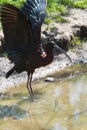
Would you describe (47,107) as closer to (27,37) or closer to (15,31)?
(27,37)

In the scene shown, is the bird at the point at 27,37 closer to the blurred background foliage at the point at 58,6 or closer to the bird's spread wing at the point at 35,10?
the bird's spread wing at the point at 35,10

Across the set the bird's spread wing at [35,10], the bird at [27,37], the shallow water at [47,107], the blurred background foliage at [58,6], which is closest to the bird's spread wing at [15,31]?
the bird at [27,37]

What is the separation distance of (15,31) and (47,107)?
4.22 feet

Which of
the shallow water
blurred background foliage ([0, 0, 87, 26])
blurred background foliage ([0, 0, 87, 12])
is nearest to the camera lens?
the shallow water

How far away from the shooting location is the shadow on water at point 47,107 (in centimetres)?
670

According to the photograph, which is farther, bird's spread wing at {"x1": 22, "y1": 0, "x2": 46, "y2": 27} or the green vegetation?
the green vegetation

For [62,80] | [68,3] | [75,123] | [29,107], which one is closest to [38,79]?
[62,80]

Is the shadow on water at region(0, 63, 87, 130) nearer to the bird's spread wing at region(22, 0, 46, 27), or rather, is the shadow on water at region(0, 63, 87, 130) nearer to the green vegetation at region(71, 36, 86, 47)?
the bird's spread wing at region(22, 0, 46, 27)

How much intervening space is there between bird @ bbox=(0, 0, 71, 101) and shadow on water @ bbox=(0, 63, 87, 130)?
58cm

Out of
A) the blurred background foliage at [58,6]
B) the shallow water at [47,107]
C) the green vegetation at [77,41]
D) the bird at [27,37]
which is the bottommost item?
the green vegetation at [77,41]

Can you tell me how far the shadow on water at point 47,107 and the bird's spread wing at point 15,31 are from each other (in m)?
0.77

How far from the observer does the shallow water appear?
6.69 meters

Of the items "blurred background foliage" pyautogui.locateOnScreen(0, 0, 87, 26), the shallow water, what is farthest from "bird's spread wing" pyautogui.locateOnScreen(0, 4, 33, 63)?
"blurred background foliage" pyautogui.locateOnScreen(0, 0, 87, 26)

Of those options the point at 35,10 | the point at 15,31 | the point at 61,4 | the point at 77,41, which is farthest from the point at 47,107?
the point at 61,4
